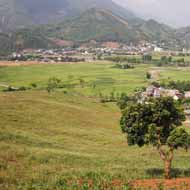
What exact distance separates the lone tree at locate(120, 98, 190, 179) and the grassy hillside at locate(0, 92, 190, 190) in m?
3.09

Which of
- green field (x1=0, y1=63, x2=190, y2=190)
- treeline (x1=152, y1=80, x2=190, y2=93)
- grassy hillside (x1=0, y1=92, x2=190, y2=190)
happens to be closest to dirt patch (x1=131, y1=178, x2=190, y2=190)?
grassy hillside (x1=0, y1=92, x2=190, y2=190)

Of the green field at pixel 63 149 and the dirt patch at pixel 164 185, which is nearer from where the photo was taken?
the dirt patch at pixel 164 185

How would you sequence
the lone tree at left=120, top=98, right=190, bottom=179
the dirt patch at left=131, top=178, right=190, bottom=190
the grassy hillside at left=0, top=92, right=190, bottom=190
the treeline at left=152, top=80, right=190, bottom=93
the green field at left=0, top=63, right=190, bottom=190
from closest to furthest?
the dirt patch at left=131, top=178, right=190, bottom=190
the grassy hillside at left=0, top=92, right=190, bottom=190
the green field at left=0, top=63, right=190, bottom=190
the lone tree at left=120, top=98, right=190, bottom=179
the treeline at left=152, top=80, right=190, bottom=93

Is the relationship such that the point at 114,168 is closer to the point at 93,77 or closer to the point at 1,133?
the point at 1,133

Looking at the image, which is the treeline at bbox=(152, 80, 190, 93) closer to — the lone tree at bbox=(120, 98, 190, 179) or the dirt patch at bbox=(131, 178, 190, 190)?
the lone tree at bbox=(120, 98, 190, 179)

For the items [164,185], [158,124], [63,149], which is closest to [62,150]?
[63,149]

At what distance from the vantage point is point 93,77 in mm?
194750

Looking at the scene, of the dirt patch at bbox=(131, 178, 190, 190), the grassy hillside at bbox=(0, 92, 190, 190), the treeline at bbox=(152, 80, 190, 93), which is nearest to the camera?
the dirt patch at bbox=(131, 178, 190, 190)

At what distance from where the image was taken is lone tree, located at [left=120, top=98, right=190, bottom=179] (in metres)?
34.1

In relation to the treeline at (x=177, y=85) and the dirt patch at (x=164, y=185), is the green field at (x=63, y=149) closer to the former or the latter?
the dirt patch at (x=164, y=185)

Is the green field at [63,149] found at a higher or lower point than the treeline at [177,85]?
higher

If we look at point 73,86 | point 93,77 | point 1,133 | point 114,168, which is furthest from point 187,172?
point 93,77

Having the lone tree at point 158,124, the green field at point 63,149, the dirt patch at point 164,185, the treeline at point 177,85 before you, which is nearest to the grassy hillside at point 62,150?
the green field at point 63,149

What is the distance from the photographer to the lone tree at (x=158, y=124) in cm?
3409
